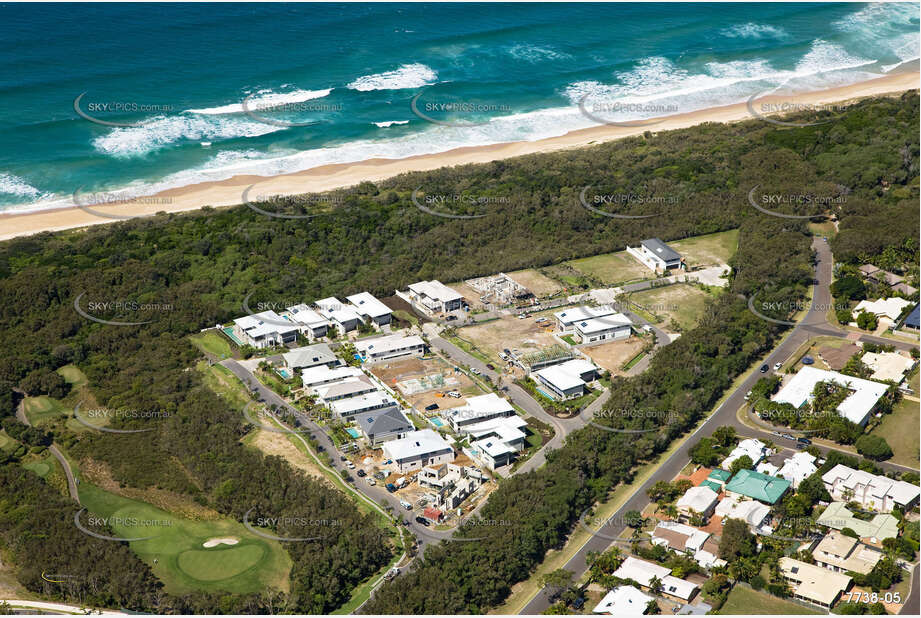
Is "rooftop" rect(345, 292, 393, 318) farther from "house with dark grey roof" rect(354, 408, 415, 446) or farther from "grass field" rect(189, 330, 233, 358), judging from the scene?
"house with dark grey roof" rect(354, 408, 415, 446)

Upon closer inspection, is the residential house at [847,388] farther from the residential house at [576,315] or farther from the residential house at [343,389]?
the residential house at [343,389]

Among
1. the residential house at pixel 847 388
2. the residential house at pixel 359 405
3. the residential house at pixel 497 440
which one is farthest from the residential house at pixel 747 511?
the residential house at pixel 359 405

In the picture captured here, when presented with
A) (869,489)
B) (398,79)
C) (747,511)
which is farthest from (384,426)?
(398,79)

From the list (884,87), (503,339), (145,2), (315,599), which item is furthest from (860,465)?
(145,2)

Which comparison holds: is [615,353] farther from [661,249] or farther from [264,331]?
[264,331]

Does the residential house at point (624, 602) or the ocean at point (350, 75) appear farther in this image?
the ocean at point (350, 75)

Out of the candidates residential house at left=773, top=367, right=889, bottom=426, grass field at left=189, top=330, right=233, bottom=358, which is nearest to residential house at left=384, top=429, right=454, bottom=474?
grass field at left=189, top=330, right=233, bottom=358
